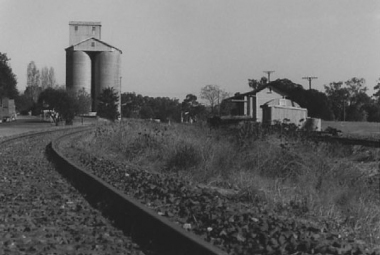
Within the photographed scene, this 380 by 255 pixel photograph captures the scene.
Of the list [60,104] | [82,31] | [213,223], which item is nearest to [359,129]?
[60,104]

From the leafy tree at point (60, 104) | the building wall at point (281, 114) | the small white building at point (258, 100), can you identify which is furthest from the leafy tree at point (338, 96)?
the building wall at point (281, 114)

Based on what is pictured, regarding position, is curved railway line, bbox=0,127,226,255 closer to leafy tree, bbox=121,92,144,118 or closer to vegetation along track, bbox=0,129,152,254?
vegetation along track, bbox=0,129,152,254

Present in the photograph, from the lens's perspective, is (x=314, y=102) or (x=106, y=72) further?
(x=106, y=72)

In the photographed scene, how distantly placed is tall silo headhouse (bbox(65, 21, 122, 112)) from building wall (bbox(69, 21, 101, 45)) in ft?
44.8

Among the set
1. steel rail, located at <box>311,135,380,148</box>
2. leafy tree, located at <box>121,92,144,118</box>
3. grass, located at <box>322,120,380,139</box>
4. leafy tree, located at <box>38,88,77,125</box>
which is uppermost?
leafy tree, located at <box>121,92,144,118</box>

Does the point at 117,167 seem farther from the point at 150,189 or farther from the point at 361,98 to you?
the point at 361,98

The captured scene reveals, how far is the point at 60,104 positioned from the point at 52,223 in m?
57.8

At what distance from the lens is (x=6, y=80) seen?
3750 inches

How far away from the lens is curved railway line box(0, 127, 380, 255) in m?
5.01

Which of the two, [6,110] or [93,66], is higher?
[93,66]

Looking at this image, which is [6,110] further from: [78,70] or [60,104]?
[78,70]

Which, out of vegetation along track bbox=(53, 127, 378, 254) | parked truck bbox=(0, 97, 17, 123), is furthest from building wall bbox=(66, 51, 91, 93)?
vegetation along track bbox=(53, 127, 378, 254)

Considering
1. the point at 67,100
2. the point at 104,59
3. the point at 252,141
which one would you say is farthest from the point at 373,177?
the point at 104,59

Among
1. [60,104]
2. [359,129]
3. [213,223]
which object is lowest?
[213,223]
